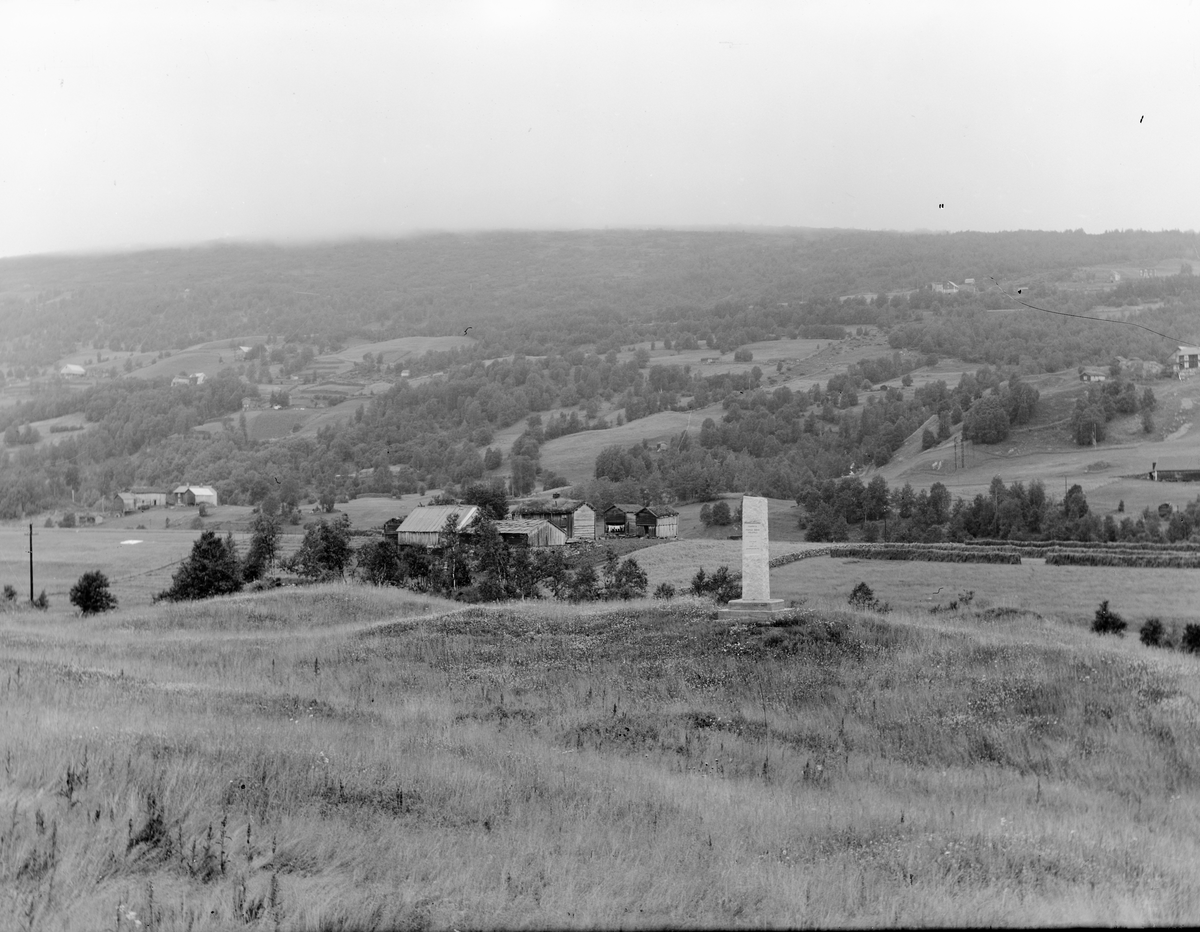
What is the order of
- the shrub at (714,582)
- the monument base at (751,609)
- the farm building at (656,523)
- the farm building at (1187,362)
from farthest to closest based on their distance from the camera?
the farm building at (1187,362) → the farm building at (656,523) → the shrub at (714,582) → the monument base at (751,609)

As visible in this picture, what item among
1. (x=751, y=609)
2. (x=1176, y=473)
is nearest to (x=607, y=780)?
(x=751, y=609)

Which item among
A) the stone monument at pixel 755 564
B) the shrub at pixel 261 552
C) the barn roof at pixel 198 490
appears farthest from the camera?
the barn roof at pixel 198 490

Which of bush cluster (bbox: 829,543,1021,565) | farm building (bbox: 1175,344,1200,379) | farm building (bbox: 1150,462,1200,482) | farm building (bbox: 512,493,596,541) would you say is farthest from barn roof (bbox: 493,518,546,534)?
farm building (bbox: 1175,344,1200,379)

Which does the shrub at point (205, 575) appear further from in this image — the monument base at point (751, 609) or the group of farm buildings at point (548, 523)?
the monument base at point (751, 609)

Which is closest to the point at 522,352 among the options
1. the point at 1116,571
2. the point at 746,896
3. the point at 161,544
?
the point at 161,544

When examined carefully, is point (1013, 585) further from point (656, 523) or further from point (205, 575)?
point (205, 575)

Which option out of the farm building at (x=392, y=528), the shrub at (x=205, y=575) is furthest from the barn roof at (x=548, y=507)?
the shrub at (x=205, y=575)

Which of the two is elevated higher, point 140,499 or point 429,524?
point 429,524
